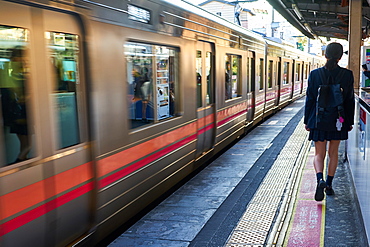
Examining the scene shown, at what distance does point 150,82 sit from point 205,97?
6.80 ft

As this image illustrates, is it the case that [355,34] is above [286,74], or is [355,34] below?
above

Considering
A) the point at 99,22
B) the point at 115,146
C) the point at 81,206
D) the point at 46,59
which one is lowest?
the point at 81,206

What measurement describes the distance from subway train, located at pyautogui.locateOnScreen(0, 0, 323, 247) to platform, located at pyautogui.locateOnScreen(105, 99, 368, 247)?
32 centimetres

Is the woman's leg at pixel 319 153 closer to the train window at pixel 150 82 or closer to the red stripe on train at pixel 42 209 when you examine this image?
the train window at pixel 150 82

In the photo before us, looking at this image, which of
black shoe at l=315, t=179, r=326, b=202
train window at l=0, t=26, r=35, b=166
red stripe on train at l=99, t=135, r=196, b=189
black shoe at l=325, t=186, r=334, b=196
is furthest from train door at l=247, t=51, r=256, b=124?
train window at l=0, t=26, r=35, b=166

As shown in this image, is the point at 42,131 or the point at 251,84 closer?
the point at 42,131

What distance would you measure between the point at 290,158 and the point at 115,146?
4286 mm

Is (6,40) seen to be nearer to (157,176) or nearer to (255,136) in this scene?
(157,176)

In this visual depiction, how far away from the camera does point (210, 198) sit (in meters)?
5.18

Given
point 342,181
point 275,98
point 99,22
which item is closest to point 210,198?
point 342,181

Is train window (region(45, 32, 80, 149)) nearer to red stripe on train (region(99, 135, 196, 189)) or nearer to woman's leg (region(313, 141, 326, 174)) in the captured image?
red stripe on train (region(99, 135, 196, 189))

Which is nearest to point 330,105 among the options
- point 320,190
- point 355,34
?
point 320,190

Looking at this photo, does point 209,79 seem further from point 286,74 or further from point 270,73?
point 286,74

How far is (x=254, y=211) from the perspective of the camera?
462 centimetres
